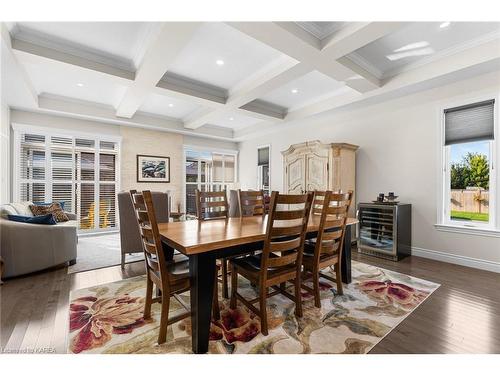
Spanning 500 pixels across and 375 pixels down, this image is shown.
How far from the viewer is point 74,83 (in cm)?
402

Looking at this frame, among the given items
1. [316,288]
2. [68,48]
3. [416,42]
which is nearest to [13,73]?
[68,48]

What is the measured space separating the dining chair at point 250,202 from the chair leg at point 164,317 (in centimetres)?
150

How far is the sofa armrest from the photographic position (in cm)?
278

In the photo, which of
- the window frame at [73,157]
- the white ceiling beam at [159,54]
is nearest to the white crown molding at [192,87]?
the white ceiling beam at [159,54]

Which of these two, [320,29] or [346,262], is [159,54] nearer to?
[320,29]

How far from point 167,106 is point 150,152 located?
148 cm

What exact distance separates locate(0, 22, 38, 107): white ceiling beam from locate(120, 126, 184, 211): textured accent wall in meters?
1.80

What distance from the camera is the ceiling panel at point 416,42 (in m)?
2.53

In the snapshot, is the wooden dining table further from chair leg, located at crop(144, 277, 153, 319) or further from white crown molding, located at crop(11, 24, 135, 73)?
white crown molding, located at crop(11, 24, 135, 73)

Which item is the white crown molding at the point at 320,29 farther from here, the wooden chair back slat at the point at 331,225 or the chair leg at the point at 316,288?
the chair leg at the point at 316,288
